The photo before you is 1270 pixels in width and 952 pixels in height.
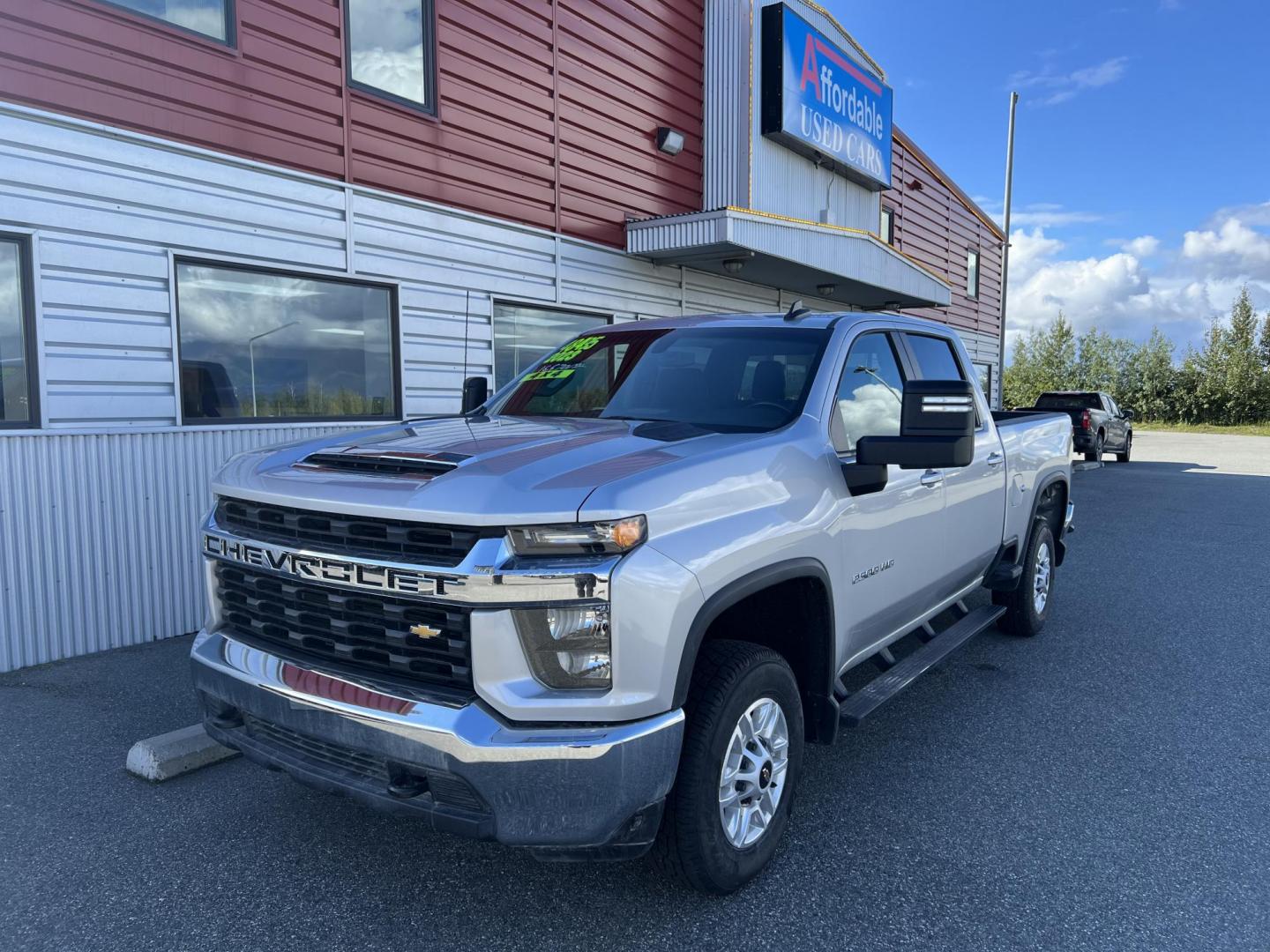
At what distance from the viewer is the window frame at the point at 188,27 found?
5398 mm

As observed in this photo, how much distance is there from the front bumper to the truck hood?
0.53 meters

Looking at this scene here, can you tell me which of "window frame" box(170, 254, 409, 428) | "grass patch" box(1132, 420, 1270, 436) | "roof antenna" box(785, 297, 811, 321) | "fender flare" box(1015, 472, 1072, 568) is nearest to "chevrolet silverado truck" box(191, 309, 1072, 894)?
"roof antenna" box(785, 297, 811, 321)

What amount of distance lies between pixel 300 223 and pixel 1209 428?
Result: 153 feet

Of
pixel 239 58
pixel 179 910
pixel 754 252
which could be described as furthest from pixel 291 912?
pixel 754 252

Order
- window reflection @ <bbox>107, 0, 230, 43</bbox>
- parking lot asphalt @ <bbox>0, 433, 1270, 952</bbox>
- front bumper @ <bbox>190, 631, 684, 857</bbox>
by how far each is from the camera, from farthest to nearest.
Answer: window reflection @ <bbox>107, 0, 230, 43</bbox>
parking lot asphalt @ <bbox>0, 433, 1270, 952</bbox>
front bumper @ <bbox>190, 631, 684, 857</bbox>

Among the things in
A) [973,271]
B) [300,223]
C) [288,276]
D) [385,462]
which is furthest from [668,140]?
[973,271]

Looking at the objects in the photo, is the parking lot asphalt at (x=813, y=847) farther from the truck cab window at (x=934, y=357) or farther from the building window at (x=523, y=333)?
the building window at (x=523, y=333)

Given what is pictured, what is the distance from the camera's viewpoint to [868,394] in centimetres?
369

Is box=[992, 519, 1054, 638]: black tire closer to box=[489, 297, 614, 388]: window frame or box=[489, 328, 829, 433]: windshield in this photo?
box=[489, 328, 829, 433]: windshield

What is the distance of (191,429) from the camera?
579cm

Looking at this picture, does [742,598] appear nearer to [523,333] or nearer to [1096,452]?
[523,333]

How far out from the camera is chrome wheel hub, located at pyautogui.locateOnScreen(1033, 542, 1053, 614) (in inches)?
227

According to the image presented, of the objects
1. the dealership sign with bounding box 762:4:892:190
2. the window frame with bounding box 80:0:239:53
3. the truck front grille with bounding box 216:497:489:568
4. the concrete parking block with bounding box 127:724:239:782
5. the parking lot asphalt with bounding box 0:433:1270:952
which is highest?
the dealership sign with bounding box 762:4:892:190

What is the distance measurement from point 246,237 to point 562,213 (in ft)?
12.0
